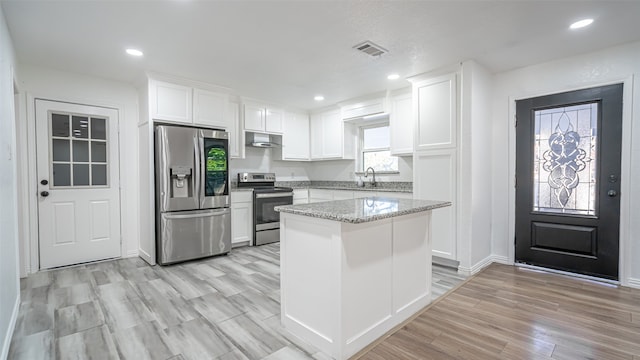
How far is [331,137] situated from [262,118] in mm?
1309

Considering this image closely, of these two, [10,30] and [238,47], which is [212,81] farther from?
[10,30]

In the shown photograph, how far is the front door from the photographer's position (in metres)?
3.01

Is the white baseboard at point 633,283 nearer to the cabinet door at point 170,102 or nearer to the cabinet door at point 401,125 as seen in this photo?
the cabinet door at point 401,125

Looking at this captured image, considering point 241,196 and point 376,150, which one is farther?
point 376,150

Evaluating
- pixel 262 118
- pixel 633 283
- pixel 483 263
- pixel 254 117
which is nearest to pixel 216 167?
pixel 254 117

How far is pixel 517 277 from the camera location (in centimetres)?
322

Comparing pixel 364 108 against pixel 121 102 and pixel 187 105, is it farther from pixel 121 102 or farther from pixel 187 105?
pixel 121 102

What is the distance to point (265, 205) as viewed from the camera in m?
4.76

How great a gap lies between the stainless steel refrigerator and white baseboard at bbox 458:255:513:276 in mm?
3107

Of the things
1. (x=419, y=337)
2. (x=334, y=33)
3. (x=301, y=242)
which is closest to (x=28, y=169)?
(x=301, y=242)

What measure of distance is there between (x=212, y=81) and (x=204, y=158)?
1065 millimetres

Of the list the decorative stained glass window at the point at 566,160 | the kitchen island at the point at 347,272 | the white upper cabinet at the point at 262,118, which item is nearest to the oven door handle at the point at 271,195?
the white upper cabinet at the point at 262,118

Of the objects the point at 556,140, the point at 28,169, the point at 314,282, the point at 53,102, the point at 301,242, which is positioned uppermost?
the point at 53,102

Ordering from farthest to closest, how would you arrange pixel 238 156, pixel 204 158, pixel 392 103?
pixel 238 156
pixel 392 103
pixel 204 158
